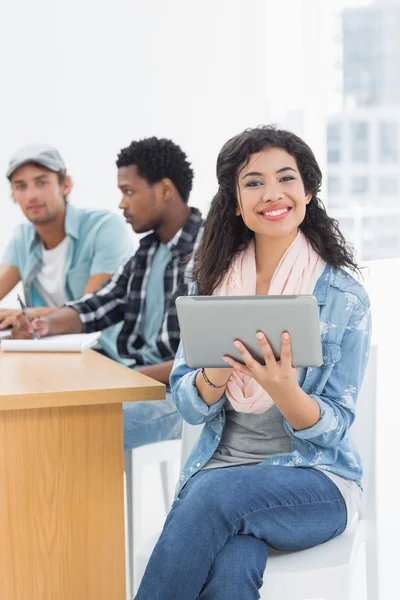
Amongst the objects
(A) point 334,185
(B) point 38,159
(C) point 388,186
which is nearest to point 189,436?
(B) point 38,159

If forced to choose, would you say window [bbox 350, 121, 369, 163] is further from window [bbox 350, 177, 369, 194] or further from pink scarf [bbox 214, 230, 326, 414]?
pink scarf [bbox 214, 230, 326, 414]

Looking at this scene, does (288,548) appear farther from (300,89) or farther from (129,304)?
(300,89)

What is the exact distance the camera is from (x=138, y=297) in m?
2.54

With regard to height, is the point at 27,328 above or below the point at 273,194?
below

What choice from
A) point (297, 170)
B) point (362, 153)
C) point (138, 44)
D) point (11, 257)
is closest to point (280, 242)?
point (297, 170)

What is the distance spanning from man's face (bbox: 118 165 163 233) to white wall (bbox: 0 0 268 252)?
1.37 meters

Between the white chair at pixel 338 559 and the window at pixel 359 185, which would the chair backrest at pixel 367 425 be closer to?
the white chair at pixel 338 559

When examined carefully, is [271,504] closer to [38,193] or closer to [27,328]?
[27,328]

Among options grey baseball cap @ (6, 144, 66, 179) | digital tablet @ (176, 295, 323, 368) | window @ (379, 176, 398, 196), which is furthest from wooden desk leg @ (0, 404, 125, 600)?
window @ (379, 176, 398, 196)

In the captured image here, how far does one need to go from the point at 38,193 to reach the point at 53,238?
0.57 feet

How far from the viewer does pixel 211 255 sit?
1.72 m

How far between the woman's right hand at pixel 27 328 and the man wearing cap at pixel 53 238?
0.66 m

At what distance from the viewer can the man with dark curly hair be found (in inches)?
97.5

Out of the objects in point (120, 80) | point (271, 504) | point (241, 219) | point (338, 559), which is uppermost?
point (120, 80)
